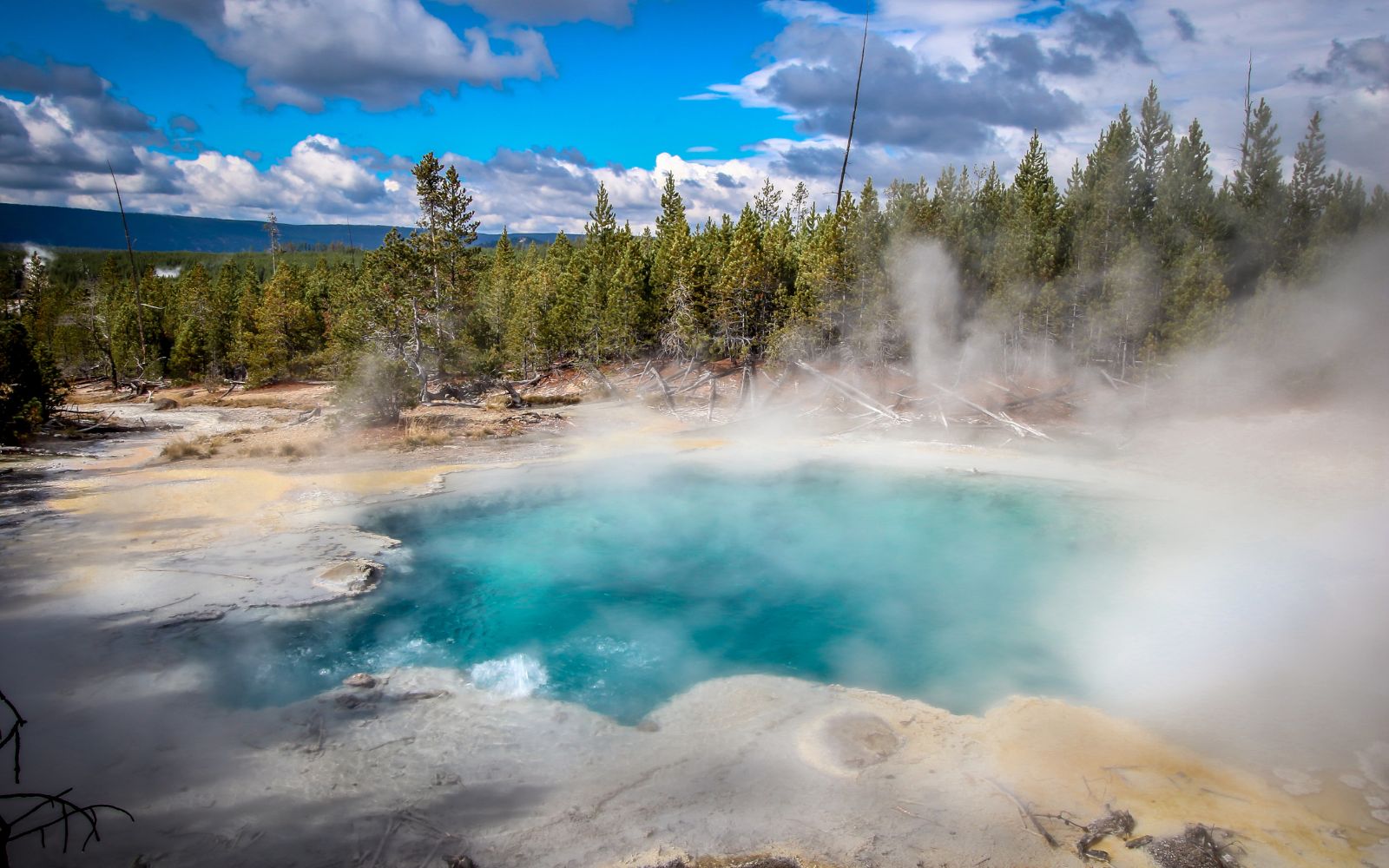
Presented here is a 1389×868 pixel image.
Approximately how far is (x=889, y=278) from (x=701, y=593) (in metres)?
15.5

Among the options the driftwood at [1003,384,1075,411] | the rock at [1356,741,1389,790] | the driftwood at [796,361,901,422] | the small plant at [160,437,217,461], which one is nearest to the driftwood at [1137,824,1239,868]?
the rock at [1356,741,1389,790]

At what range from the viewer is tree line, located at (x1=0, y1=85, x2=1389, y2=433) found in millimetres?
20969

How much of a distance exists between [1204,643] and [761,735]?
5.71m

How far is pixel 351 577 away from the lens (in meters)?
10.3

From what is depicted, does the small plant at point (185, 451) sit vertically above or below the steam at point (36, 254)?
below

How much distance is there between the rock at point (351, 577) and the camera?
32.8 feet

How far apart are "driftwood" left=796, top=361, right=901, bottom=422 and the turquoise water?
509 centimetres

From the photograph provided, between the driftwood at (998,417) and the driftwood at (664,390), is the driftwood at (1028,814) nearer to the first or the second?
the driftwood at (998,417)

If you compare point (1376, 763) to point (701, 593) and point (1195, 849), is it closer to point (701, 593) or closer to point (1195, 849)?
point (1195, 849)

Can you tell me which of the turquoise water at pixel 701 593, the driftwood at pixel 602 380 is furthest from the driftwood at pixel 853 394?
the driftwood at pixel 602 380

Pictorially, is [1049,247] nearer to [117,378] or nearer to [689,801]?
[689,801]

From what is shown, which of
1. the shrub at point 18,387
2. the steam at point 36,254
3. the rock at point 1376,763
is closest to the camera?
the rock at point 1376,763

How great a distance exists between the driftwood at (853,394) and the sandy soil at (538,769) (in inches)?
557

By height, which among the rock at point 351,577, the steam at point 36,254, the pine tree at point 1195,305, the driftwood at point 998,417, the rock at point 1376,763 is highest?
the steam at point 36,254
